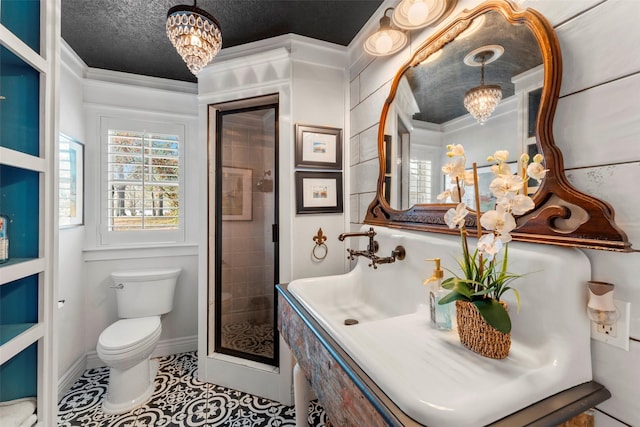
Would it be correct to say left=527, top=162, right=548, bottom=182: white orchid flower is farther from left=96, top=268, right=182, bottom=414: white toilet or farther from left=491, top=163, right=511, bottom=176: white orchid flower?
left=96, top=268, right=182, bottom=414: white toilet

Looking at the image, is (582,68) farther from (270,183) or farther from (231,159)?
(231,159)

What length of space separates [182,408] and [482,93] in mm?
2344

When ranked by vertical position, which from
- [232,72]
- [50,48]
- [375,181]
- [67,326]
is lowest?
[67,326]

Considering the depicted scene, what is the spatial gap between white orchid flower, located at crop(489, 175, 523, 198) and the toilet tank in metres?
2.32

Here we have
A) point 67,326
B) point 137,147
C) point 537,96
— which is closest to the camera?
point 537,96

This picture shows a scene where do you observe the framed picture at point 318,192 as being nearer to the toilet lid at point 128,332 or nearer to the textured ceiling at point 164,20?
the textured ceiling at point 164,20

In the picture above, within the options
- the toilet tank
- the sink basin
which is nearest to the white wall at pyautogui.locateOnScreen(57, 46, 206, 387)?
the toilet tank

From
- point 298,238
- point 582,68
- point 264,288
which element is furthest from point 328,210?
point 582,68

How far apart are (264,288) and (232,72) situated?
1549 mm

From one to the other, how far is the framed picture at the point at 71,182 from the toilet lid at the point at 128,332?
0.77m

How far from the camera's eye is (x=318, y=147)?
1.80m

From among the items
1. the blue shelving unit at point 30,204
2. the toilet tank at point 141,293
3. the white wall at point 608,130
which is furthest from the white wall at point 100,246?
the white wall at point 608,130

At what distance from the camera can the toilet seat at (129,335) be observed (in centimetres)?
170

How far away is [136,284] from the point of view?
6.95 feet
